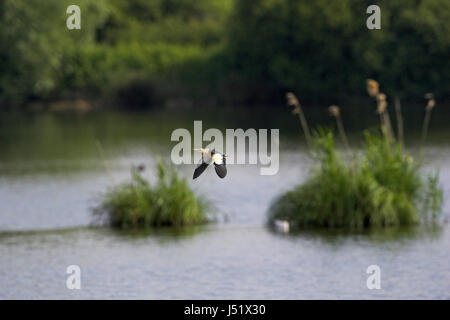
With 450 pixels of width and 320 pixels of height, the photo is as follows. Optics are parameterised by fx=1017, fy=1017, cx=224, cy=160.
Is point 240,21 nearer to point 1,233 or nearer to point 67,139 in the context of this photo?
point 67,139

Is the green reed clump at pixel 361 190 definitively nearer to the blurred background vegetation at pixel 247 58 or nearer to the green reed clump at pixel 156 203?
the green reed clump at pixel 156 203

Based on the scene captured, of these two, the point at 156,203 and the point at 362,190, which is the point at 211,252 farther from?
the point at 362,190

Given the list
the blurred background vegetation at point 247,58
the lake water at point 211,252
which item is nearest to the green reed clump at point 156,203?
the lake water at point 211,252

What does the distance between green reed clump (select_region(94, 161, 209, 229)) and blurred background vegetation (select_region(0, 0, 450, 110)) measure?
115 ft

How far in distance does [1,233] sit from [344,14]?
4375cm

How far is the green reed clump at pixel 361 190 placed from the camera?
58.4 feet

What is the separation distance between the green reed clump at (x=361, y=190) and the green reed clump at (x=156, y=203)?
1925mm

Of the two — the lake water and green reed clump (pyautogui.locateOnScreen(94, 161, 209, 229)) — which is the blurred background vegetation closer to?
the lake water

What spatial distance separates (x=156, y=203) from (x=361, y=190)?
370 cm

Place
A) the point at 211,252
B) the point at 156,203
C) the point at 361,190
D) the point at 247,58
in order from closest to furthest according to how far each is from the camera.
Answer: the point at 211,252 → the point at 361,190 → the point at 156,203 → the point at 247,58

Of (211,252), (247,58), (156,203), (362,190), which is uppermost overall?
(247,58)

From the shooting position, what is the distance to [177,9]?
7969 cm

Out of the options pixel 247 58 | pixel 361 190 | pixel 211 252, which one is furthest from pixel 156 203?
pixel 247 58

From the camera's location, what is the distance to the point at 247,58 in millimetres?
64250
